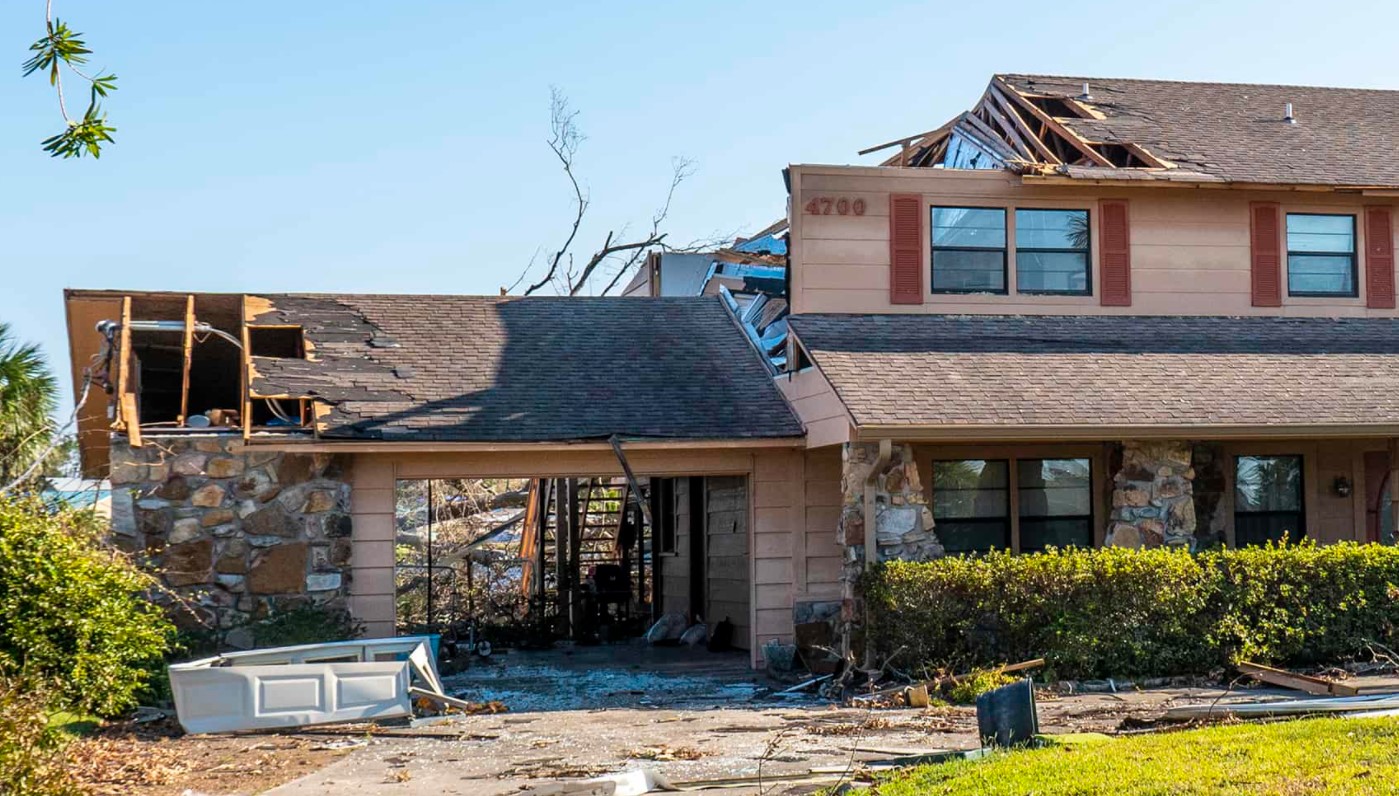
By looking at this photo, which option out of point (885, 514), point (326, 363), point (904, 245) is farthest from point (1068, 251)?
point (326, 363)

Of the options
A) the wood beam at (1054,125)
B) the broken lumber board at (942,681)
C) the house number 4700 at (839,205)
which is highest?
the wood beam at (1054,125)

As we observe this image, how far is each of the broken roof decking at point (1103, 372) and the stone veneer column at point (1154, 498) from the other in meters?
0.50

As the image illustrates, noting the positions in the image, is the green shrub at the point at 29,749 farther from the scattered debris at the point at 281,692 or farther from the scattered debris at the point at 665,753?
the scattered debris at the point at 665,753

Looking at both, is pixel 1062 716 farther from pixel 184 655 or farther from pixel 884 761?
pixel 184 655

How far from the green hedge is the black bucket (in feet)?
11.8

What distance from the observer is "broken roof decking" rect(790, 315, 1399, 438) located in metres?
14.2

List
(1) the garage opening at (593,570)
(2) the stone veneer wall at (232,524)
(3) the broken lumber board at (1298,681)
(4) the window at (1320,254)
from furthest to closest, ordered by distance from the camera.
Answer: (1) the garage opening at (593,570), (4) the window at (1320,254), (2) the stone veneer wall at (232,524), (3) the broken lumber board at (1298,681)

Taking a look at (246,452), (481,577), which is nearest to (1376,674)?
(246,452)

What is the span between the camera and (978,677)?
498 inches

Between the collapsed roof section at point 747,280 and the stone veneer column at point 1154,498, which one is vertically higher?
the collapsed roof section at point 747,280

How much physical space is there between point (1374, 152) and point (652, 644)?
11211mm

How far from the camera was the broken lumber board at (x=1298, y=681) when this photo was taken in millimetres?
12094

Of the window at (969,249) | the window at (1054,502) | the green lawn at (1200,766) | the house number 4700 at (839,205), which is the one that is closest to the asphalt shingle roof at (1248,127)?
the window at (969,249)

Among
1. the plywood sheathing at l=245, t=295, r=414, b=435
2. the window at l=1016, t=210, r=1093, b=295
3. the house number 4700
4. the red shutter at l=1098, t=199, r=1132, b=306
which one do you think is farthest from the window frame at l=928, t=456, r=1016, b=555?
the plywood sheathing at l=245, t=295, r=414, b=435
